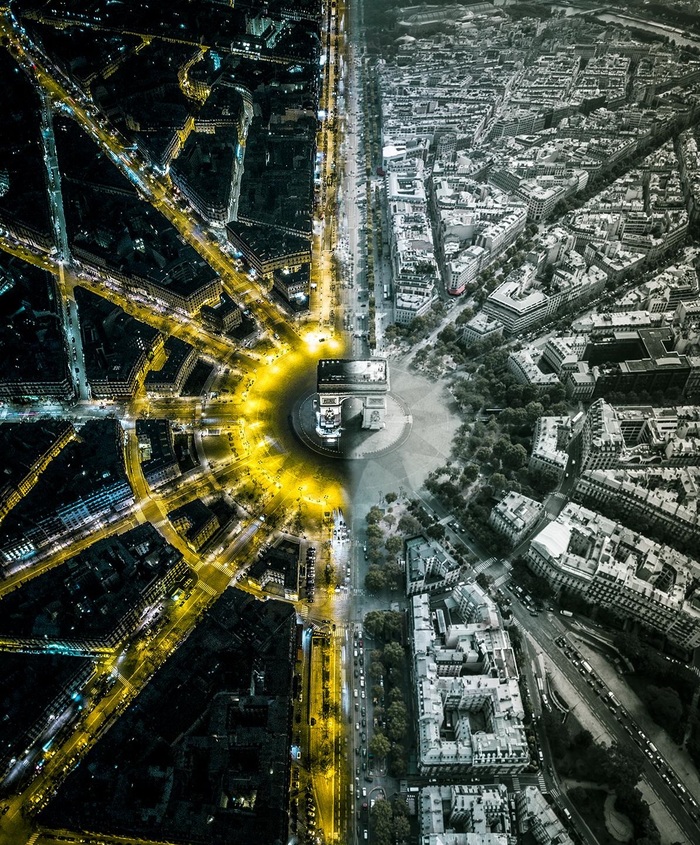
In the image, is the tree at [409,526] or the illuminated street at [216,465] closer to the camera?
the illuminated street at [216,465]

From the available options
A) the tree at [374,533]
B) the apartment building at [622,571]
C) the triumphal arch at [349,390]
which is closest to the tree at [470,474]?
the apartment building at [622,571]

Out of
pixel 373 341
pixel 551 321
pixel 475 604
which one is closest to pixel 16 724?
pixel 475 604

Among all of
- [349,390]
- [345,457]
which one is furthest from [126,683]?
[349,390]

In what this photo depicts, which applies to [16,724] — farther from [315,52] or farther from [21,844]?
[315,52]

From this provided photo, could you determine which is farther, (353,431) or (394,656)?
(353,431)

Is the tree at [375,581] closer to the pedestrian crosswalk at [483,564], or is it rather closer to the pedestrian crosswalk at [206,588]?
the pedestrian crosswalk at [483,564]

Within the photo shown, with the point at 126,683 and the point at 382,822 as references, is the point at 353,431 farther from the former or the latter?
the point at 382,822
